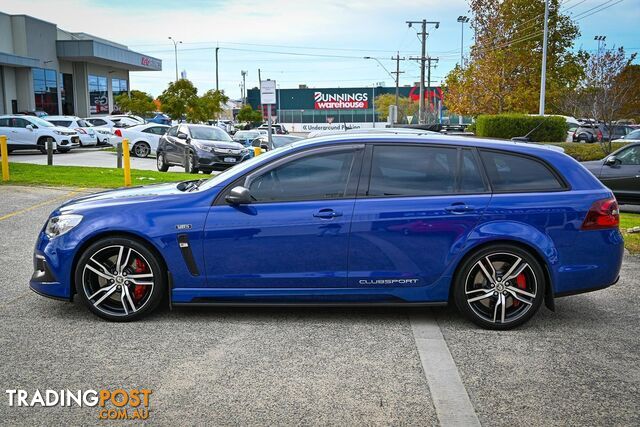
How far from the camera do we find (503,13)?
44.9 metres

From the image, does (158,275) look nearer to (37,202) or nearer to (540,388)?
(540,388)

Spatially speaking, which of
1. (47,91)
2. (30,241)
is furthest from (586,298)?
(47,91)

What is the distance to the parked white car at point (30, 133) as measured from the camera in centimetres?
3030

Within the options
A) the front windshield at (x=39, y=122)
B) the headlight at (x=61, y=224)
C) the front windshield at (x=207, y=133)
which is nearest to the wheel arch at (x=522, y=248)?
the headlight at (x=61, y=224)

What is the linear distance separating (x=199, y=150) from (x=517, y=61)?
2843 centimetres

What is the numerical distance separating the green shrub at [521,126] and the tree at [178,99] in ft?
76.7

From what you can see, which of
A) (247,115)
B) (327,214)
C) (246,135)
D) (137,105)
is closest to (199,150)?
(327,214)

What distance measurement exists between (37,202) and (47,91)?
4741 centimetres

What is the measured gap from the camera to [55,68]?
57750 millimetres

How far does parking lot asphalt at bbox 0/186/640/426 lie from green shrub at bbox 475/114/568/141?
29.4 m

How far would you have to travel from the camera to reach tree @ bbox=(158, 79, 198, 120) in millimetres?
50741

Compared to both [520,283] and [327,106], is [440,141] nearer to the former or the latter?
[520,283]

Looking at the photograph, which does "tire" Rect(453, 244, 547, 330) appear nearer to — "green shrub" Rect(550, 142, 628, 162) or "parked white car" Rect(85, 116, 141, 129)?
→ "green shrub" Rect(550, 142, 628, 162)

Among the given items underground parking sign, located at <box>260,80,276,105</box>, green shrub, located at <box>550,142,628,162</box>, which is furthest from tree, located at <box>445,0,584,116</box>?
underground parking sign, located at <box>260,80,276,105</box>
